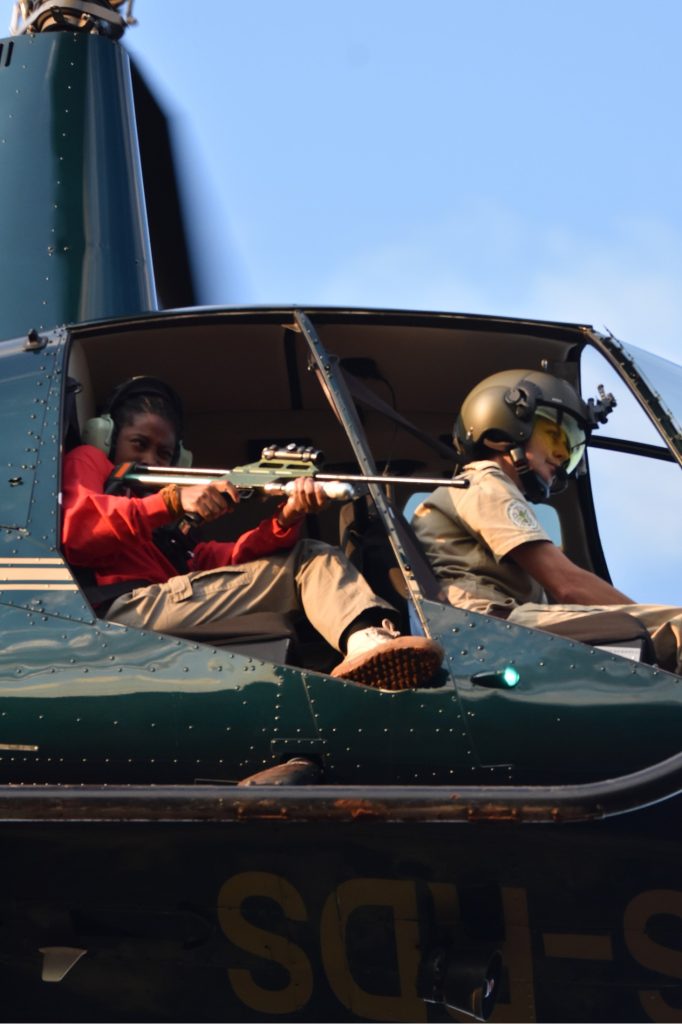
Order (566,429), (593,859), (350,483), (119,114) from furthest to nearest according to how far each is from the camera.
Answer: (119,114) < (566,429) < (350,483) < (593,859)

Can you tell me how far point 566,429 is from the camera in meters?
5.92

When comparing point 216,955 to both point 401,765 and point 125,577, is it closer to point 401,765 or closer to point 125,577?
point 401,765

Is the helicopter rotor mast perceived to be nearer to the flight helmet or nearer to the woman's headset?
the woman's headset

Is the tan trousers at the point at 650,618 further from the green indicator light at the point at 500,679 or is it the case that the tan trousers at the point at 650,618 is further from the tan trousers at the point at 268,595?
the tan trousers at the point at 268,595

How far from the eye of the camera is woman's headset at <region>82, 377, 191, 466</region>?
18.7ft

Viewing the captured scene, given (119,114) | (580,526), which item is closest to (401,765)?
(580,526)

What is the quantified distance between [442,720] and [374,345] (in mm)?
2108

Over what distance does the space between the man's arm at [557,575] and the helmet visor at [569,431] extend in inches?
30.6

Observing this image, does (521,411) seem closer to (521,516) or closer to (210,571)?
(521,516)

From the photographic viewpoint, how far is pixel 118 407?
5820mm

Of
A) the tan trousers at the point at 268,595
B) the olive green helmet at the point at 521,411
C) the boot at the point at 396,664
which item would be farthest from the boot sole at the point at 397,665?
the olive green helmet at the point at 521,411

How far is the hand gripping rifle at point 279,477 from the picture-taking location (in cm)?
486

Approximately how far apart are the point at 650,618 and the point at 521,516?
0.59 m

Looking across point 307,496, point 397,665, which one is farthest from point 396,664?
point 307,496
